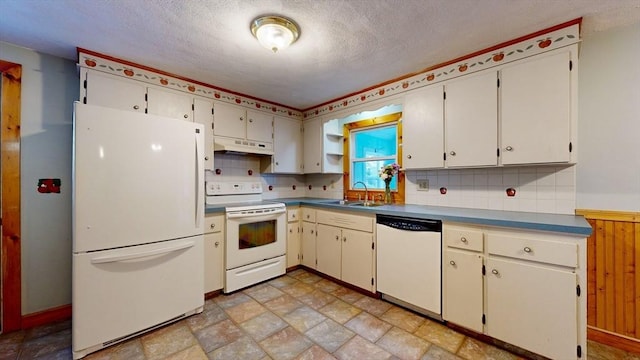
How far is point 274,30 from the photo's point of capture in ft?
5.42

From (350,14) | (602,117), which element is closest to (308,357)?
(350,14)

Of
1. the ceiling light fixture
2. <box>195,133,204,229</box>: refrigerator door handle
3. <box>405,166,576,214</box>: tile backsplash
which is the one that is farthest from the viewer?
<box>195,133,204,229</box>: refrigerator door handle

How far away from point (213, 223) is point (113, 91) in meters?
1.45

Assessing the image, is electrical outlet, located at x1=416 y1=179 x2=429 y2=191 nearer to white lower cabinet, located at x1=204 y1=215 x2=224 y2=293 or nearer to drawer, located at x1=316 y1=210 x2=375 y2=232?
drawer, located at x1=316 y1=210 x2=375 y2=232

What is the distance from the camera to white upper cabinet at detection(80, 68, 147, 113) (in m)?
2.03

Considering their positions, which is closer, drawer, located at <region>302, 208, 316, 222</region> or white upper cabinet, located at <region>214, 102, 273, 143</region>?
white upper cabinet, located at <region>214, 102, 273, 143</region>

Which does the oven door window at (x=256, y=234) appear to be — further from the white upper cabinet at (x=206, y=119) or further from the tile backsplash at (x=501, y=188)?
the tile backsplash at (x=501, y=188)

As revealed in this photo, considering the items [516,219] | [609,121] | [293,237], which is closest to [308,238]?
[293,237]

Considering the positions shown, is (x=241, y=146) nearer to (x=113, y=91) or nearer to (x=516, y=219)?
(x=113, y=91)

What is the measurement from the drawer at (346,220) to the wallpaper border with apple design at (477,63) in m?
1.38

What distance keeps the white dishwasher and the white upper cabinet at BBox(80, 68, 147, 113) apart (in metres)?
2.51

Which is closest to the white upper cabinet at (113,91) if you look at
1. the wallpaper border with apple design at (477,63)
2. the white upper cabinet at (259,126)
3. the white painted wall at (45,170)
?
the white painted wall at (45,170)

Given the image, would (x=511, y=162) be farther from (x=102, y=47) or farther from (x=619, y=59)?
(x=102, y=47)

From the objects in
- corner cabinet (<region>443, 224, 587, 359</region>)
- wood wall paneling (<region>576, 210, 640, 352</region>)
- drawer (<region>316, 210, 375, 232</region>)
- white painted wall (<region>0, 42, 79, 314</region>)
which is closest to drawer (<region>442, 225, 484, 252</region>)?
corner cabinet (<region>443, 224, 587, 359</region>)
